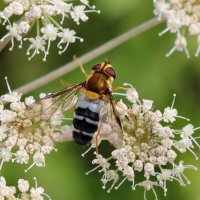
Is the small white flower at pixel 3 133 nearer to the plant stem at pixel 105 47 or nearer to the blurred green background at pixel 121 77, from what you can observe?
the plant stem at pixel 105 47

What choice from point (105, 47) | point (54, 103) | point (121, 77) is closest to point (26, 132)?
point (54, 103)

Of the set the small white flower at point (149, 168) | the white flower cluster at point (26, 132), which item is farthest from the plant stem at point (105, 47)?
the small white flower at point (149, 168)

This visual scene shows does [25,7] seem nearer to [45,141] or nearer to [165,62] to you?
[45,141]

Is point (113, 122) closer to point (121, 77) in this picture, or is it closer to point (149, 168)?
point (149, 168)

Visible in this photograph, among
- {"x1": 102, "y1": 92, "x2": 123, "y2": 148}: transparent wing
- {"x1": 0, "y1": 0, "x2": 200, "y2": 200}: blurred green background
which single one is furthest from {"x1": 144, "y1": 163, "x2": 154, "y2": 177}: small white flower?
{"x1": 0, "y1": 0, "x2": 200, "y2": 200}: blurred green background

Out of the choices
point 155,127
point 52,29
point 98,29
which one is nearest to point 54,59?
point 98,29

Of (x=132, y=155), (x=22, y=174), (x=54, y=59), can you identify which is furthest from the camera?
Answer: (x=54, y=59)
